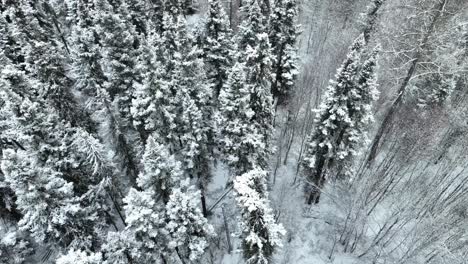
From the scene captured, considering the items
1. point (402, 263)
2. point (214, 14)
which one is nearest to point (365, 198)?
point (402, 263)

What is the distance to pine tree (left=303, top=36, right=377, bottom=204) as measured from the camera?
2045 centimetres

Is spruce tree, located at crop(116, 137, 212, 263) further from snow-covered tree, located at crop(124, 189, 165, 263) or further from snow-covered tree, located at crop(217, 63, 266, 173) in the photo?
snow-covered tree, located at crop(217, 63, 266, 173)

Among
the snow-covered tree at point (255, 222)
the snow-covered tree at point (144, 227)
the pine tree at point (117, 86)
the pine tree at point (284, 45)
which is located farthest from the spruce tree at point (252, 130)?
the pine tree at point (117, 86)

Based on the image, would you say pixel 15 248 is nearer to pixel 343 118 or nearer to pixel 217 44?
pixel 217 44

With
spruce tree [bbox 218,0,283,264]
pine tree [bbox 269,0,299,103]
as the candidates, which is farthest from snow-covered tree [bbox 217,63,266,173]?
pine tree [bbox 269,0,299,103]

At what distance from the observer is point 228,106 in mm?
21766

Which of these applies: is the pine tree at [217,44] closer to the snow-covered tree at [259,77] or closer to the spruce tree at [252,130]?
the snow-covered tree at [259,77]

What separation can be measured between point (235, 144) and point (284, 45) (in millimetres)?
13223

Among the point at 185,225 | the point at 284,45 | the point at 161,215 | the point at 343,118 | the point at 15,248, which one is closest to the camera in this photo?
the point at 185,225

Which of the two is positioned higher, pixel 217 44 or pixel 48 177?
pixel 217 44

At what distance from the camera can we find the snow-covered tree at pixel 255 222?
56.2 ft

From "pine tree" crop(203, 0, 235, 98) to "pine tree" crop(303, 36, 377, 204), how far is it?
10738 millimetres

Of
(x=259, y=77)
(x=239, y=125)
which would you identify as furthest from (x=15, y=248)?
(x=259, y=77)

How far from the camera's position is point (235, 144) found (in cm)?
2291
